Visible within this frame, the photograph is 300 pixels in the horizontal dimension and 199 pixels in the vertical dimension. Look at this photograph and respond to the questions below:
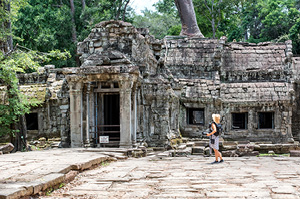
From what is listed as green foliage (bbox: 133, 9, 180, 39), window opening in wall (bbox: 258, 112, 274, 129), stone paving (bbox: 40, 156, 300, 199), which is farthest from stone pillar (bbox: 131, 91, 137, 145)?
green foliage (bbox: 133, 9, 180, 39)

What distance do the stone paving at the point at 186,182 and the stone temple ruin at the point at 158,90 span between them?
4.90 metres

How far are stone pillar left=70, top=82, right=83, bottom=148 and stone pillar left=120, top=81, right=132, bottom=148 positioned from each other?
5.52ft

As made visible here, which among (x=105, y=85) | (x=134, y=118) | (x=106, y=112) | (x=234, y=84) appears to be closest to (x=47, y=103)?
(x=106, y=112)

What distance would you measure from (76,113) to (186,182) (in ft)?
24.4

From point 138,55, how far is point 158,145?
3826 mm

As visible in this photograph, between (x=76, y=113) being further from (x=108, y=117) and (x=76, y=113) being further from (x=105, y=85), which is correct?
(x=108, y=117)

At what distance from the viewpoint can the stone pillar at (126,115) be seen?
502 inches

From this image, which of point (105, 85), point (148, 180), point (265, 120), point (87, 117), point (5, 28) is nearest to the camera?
point (148, 180)

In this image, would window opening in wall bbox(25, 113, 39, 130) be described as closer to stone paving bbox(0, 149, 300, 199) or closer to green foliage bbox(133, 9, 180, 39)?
stone paving bbox(0, 149, 300, 199)

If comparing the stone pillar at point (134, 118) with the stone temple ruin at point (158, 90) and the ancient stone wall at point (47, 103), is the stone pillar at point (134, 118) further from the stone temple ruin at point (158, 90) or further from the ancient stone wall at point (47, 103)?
the ancient stone wall at point (47, 103)

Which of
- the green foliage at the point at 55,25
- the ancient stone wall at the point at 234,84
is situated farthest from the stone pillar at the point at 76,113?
the green foliage at the point at 55,25

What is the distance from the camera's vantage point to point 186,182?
6785mm

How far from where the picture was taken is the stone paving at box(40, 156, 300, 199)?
19.0 feet

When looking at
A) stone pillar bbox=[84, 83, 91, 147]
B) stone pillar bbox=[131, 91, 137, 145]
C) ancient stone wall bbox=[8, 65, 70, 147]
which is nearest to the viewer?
stone pillar bbox=[131, 91, 137, 145]
